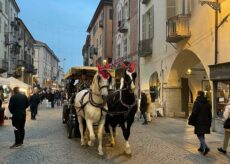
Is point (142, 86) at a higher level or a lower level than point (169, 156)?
higher

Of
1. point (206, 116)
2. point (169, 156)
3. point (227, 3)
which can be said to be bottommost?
point (169, 156)

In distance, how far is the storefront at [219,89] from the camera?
641 inches

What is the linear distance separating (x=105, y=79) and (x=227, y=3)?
8557 mm

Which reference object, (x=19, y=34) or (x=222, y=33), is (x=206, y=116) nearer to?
(x=222, y=33)

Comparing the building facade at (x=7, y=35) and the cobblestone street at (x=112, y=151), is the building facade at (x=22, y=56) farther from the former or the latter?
the cobblestone street at (x=112, y=151)

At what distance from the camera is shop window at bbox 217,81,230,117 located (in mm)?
16608

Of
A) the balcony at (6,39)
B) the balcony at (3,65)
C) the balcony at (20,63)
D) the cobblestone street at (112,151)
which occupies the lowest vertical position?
the cobblestone street at (112,151)

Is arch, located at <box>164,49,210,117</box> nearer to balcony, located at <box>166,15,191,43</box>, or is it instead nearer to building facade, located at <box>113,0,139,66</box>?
balcony, located at <box>166,15,191,43</box>

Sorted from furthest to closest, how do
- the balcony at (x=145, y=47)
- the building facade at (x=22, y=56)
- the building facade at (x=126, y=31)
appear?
the building facade at (x=22, y=56), the building facade at (x=126, y=31), the balcony at (x=145, y=47)

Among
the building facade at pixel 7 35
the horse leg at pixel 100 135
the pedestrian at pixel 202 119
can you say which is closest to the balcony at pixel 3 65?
the building facade at pixel 7 35

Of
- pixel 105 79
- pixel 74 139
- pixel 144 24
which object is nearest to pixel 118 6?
pixel 144 24

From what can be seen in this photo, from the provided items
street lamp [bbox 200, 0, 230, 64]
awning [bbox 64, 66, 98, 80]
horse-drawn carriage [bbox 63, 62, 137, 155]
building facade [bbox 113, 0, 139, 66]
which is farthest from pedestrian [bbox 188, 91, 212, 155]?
building facade [bbox 113, 0, 139, 66]

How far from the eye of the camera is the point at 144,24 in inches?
1182

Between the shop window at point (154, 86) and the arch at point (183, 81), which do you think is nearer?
the arch at point (183, 81)
